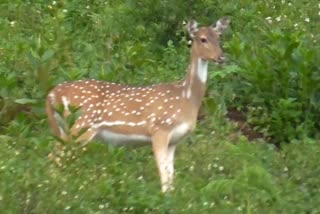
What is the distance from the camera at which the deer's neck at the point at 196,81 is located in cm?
1077

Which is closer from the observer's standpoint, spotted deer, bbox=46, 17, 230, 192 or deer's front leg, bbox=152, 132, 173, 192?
deer's front leg, bbox=152, 132, 173, 192

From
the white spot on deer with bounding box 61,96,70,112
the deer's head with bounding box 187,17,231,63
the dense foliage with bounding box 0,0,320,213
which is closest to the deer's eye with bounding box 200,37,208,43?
the deer's head with bounding box 187,17,231,63

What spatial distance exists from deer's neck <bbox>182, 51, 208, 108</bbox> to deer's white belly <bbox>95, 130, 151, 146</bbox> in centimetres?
54

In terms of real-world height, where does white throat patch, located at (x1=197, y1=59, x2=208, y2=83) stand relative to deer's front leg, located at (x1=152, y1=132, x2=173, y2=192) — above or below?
above

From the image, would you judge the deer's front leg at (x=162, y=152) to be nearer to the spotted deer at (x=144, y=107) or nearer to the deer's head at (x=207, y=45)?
the spotted deer at (x=144, y=107)

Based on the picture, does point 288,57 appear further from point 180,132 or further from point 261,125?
point 180,132

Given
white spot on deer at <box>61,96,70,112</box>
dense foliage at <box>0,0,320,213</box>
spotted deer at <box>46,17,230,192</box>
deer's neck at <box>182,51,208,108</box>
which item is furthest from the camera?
deer's neck at <box>182,51,208,108</box>

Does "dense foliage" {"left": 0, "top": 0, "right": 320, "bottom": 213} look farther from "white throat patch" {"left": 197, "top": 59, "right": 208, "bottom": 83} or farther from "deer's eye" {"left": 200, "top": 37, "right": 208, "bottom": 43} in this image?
"deer's eye" {"left": 200, "top": 37, "right": 208, "bottom": 43}

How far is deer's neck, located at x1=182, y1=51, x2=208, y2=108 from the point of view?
1077 cm

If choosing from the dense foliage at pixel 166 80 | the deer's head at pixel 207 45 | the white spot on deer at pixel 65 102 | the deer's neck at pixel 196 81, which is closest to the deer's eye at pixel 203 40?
the deer's head at pixel 207 45

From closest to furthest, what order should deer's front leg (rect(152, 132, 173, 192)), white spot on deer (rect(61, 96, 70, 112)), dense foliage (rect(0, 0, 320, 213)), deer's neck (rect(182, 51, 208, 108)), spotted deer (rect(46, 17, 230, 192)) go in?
dense foliage (rect(0, 0, 320, 213)), deer's front leg (rect(152, 132, 173, 192)), spotted deer (rect(46, 17, 230, 192)), white spot on deer (rect(61, 96, 70, 112)), deer's neck (rect(182, 51, 208, 108))

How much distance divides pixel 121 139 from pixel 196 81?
2.67ft

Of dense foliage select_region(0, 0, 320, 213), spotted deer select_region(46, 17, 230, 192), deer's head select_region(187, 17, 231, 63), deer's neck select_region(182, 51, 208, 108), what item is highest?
deer's head select_region(187, 17, 231, 63)

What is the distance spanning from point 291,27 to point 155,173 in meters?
4.79
